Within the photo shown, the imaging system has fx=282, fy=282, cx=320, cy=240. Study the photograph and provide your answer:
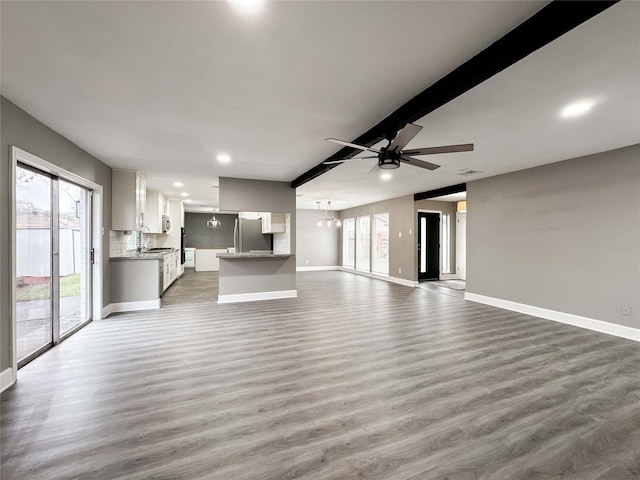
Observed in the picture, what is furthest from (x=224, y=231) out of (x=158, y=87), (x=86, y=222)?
(x=158, y=87)

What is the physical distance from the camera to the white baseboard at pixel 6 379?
7.87 feet

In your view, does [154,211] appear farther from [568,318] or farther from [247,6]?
[568,318]

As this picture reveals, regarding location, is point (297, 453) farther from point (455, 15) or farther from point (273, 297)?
point (273, 297)

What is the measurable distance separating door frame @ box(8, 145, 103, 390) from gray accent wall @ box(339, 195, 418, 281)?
6.98 metres

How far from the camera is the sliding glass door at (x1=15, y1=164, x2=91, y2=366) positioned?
2.92 metres

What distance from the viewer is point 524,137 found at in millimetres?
3463

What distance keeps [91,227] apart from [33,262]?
1.53m

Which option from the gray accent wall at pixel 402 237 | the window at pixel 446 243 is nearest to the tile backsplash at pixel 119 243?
the gray accent wall at pixel 402 237

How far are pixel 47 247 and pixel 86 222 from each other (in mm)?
1193

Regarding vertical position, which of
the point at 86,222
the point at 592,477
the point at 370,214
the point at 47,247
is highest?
the point at 370,214

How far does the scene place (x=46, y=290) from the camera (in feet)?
11.0

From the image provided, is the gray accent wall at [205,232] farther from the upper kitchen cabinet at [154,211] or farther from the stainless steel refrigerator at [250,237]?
the stainless steel refrigerator at [250,237]

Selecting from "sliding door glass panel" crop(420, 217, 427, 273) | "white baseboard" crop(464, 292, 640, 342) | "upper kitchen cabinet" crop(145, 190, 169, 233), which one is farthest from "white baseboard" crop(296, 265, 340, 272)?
"white baseboard" crop(464, 292, 640, 342)

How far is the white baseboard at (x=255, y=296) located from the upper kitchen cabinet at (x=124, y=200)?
2138 mm
